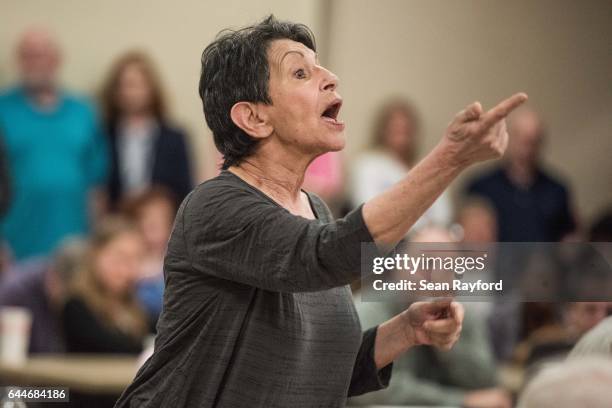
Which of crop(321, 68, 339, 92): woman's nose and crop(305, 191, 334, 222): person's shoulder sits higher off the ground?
crop(321, 68, 339, 92): woman's nose

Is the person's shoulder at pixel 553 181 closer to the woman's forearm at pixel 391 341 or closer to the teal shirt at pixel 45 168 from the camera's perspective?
the teal shirt at pixel 45 168

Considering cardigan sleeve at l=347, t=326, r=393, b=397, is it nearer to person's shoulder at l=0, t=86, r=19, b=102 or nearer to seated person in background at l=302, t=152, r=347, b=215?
seated person in background at l=302, t=152, r=347, b=215

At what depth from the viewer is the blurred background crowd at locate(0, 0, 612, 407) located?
4836 mm

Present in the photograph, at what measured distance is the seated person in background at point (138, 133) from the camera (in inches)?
237

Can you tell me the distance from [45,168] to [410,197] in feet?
14.0

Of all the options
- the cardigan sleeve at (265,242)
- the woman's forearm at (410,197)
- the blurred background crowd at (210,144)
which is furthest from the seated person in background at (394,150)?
the woman's forearm at (410,197)

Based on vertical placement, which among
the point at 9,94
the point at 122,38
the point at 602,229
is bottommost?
the point at 602,229

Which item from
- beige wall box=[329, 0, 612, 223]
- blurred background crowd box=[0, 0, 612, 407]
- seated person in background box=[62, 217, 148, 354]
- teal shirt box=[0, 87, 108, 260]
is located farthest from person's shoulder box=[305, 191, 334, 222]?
teal shirt box=[0, 87, 108, 260]

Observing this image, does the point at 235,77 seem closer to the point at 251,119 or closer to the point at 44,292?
the point at 251,119

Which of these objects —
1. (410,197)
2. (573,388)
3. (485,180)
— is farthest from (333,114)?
(485,180)

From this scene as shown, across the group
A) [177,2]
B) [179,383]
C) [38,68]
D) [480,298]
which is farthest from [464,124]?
[177,2]

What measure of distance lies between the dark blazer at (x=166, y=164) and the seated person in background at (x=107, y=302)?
101 centimetres

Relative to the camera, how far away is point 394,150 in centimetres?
640

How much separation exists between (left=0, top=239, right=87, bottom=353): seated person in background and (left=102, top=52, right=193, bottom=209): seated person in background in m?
1.11
